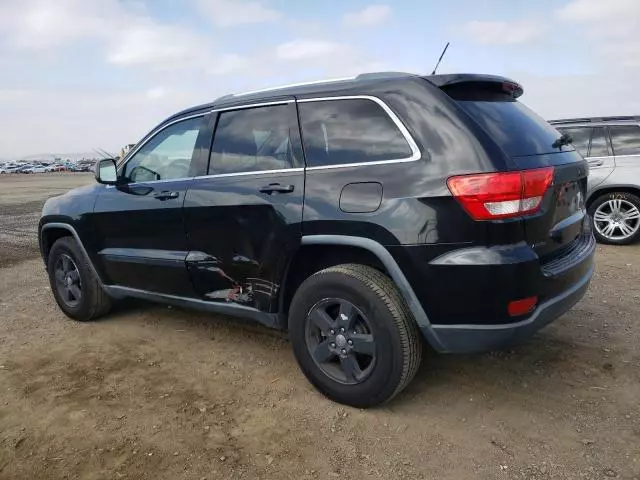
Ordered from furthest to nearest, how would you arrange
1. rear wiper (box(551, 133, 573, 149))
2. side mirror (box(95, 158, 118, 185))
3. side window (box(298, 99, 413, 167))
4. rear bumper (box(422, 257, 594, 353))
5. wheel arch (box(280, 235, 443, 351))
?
side mirror (box(95, 158, 118, 185)) → rear wiper (box(551, 133, 573, 149)) → side window (box(298, 99, 413, 167)) → wheel arch (box(280, 235, 443, 351)) → rear bumper (box(422, 257, 594, 353))

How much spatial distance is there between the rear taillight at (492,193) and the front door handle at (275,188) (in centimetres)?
97

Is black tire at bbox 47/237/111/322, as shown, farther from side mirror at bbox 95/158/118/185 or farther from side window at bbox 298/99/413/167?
side window at bbox 298/99/413/167

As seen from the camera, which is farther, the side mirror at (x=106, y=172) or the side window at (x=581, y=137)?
the side window at (x=581, y=137)

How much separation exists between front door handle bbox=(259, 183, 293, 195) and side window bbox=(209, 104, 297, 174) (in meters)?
0.14

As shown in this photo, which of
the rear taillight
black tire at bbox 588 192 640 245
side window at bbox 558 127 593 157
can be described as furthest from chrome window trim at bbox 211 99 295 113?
side window at bbox 558 127 593 157

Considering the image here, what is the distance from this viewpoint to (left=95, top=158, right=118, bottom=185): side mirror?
4.04 meters

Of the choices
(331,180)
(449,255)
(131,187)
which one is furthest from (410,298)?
(131,187)

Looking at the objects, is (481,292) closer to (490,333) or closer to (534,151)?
(490,333)

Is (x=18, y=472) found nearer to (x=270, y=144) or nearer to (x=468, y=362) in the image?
(x=270, y=144)

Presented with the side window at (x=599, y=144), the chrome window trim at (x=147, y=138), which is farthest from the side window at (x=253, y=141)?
the side window at (x=599, y=144)

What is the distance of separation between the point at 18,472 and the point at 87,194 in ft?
8.16

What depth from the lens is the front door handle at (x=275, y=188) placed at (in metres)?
3.02

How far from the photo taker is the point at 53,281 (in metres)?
4.81

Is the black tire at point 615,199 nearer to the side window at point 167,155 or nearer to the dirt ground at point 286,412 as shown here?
the dirt ground at point 286,412
